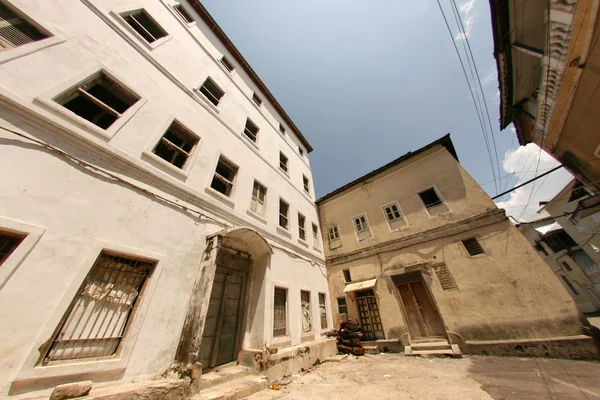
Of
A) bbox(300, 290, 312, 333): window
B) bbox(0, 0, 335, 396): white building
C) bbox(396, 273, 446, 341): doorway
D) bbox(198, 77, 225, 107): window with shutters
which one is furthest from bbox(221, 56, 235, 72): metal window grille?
bbox(396, 273, 446, 341): doorway

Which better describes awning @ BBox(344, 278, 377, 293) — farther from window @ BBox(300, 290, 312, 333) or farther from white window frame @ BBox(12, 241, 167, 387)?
white window frame @ BBox(12, 241, 167, 387)

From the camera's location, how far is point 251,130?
34.2 feet

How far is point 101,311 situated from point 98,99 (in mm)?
4978

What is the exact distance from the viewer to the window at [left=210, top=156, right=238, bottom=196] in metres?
7.14

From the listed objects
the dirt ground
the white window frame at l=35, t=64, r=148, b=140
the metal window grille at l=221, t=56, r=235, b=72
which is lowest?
the dirt ground

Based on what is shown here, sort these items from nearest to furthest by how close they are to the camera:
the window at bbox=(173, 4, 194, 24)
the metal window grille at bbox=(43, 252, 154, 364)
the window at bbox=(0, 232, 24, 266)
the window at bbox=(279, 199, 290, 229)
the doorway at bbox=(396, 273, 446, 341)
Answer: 1. the window at bbox=(0, 232, 24, 266)
2. the metal window grille at bbox=(43, 252, 154, 364)
3. the doorway at bbox=(396, 273, 446, 341)
4. the window at bbox=(173, 4, 194, 24)
5. the window at bbox=(279, 199, 290, 229)

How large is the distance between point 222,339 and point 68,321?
3669 mm

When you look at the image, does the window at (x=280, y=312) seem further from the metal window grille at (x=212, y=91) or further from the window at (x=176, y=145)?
the metal window grille at (x=212, y=91)

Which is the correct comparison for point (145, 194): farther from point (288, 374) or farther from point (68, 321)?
point (288, 374)

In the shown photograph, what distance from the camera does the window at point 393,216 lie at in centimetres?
1067

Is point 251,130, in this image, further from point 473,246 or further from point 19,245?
point 473,246

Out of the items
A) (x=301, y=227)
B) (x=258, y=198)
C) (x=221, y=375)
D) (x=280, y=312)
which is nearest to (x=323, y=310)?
(x=280, y=312)

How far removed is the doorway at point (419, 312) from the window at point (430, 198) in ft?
12.0

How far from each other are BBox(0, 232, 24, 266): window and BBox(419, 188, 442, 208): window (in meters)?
13.2
